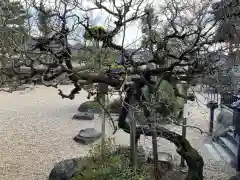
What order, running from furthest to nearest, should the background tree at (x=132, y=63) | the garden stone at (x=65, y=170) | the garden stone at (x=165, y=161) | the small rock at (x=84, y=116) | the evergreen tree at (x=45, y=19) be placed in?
the small rock at (x=84, y=116) → the garden stone at (x=165, y=161) → the garden stone at (x=65, y=170) → the evergreen tree at (x=45, y=19) → the background tree at (x=132, y=63)

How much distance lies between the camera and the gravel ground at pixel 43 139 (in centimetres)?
583

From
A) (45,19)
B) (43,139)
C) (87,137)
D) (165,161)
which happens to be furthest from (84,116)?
(45,19)

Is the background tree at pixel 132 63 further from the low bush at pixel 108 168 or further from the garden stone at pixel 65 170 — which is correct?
the garden stone at pixel 65 170

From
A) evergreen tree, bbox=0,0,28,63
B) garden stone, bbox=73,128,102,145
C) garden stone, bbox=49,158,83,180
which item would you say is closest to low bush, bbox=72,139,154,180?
garden stone, bbox=49,158,83,180

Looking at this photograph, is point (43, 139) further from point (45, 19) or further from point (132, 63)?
point (132, 63)

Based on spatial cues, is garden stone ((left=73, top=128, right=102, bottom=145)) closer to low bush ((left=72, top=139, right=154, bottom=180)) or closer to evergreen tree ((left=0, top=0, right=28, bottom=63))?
low bush ((left=72, top=139, right=154, bottom=180))

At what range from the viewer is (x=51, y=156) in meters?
6.63

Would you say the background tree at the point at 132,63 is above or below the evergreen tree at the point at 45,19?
below

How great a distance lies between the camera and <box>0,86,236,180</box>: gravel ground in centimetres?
583

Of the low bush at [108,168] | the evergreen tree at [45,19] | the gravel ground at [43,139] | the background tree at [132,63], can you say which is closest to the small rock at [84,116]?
the gravel ground at [43,139]

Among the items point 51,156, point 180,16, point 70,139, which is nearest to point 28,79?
point 180,16

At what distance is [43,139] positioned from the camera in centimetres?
785

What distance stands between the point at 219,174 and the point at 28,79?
3.42 meters

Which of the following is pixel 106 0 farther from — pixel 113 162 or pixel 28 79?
pixel 113 162
